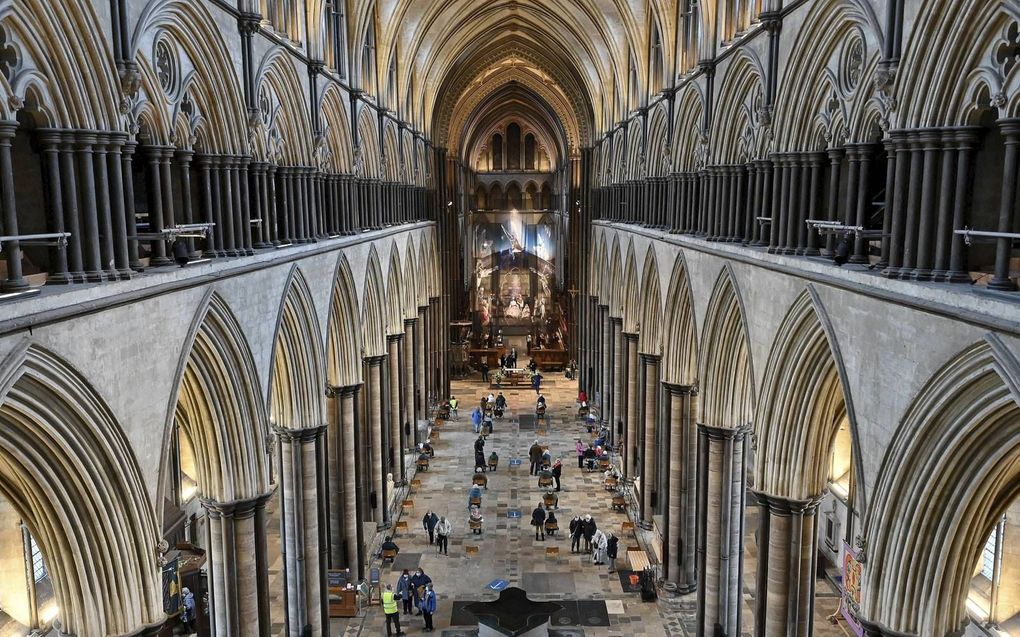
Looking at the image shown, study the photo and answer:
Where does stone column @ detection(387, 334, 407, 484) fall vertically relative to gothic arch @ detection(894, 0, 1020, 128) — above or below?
below

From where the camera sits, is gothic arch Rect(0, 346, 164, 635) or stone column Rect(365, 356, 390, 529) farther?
stone column Rect(365, 356, 390, 529)

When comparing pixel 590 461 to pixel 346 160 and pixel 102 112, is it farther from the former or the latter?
pixel 102 112

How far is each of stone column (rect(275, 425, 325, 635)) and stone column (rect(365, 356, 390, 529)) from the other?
19.9ft

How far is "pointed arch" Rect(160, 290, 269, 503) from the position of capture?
985 cm

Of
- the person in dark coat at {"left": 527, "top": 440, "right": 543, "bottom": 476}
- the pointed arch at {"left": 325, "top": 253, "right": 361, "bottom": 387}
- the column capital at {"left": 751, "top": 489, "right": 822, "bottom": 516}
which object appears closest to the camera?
the column capital at {"left": 751, "top": 489, "right": 822, "bottom": 516}

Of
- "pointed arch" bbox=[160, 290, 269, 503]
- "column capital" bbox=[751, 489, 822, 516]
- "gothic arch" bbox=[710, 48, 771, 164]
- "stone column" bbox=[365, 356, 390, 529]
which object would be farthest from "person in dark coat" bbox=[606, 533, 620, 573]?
"pointed arch" bbox=[160, 290, 269, 503]

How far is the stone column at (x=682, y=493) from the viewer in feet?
55.2

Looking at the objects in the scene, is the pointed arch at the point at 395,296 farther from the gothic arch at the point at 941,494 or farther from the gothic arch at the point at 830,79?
the gothic arch at the point at 941,494

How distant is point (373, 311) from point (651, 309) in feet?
23.3

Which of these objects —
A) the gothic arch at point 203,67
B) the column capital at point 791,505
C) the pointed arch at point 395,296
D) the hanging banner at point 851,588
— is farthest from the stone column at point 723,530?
the pointed arch at point 395,296

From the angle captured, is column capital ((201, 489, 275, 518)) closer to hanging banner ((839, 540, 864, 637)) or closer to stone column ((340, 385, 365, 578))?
stone column ((340, 385, 365, 578))

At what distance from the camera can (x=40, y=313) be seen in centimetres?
600

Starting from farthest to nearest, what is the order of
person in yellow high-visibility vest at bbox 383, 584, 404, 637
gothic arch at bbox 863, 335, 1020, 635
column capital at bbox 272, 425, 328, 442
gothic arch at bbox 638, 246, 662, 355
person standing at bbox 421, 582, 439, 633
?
1. gothic arch at bbox 638, 246, 662, 355
2. person standing at bbox 421, 582, 439, 633
3. person in yellow high-visibility vest at bbox 383, 584, 404, 637
4. column capital at bbox 272, 425, 328, 442
5. gothic arch at bbox 863, 335, 1020, 635

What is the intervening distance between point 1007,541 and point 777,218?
5.80 meters
